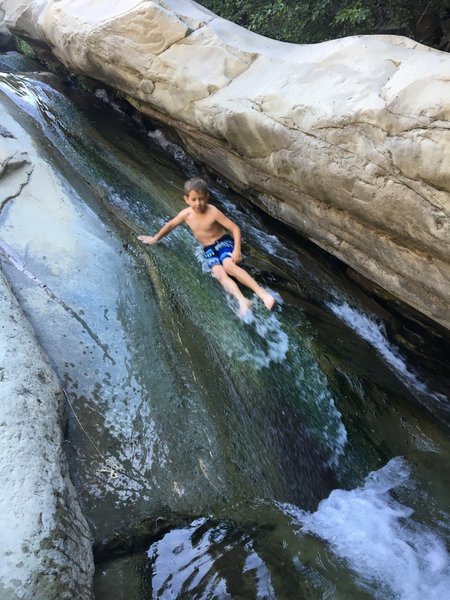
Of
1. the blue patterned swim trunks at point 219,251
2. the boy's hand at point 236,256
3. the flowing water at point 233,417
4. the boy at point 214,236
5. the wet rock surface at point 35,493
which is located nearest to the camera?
the wet rock surface at point 35,493

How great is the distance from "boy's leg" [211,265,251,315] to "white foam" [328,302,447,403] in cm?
147

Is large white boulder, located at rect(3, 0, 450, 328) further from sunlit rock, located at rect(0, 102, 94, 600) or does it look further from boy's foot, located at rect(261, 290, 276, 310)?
sunlit rock, located at rect(0, 102, 94, 600)

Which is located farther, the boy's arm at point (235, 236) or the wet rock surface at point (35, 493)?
the boy's arm at point (235, 236)

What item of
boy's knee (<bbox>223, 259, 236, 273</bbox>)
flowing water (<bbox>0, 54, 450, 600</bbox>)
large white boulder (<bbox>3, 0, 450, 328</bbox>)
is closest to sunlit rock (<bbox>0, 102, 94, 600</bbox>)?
flowing water (<bbox>0, 54, 450, 600</bbox>)

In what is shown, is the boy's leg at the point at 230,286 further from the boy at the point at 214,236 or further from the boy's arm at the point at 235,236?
the boy's arm at the point at 235,236

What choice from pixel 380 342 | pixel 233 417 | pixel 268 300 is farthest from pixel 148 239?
pixel 380 342

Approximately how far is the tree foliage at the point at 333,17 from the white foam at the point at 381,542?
20.6 ft

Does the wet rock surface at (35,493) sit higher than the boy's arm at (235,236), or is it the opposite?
the boy's arm at (235,236)

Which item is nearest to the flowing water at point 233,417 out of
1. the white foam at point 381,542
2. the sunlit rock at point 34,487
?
the white foam at point 381,542

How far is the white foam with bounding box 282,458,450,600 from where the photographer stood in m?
3.23

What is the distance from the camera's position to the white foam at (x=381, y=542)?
3232mm

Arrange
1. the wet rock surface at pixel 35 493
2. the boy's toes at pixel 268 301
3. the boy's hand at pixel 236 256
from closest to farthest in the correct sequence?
the wet rock surface at pixel 35 493 < the boy's toes at pixel 268 301 < the boy's hand at pixel 236 256

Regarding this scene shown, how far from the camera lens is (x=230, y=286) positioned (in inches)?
188

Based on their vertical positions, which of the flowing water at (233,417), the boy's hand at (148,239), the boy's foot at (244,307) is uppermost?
the boy's hand at (148,239)
